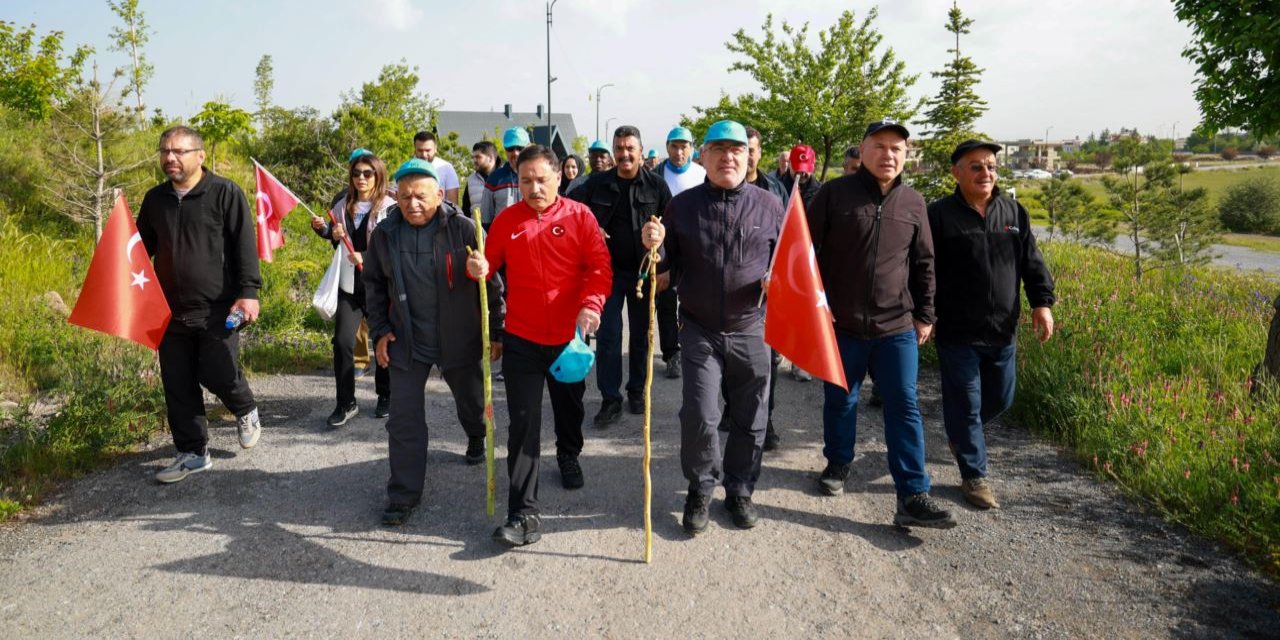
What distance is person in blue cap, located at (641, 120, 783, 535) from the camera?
407 cm

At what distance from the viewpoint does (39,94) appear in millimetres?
9445

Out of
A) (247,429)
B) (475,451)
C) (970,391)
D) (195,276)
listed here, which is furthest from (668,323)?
(195,276)

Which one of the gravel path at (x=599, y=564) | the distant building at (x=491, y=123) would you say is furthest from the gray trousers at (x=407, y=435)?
the distant building at (x=491, y=123)

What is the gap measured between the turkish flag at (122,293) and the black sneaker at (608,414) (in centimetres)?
298

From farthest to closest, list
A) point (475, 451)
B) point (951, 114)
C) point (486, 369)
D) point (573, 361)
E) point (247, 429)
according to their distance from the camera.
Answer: point (951, 114) → point (247, 429) → point (475, 451) → point (486, 369) → point (573, 361)

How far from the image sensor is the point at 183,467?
15.7 ft

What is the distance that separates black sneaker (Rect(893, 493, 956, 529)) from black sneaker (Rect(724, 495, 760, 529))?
0.79 metres

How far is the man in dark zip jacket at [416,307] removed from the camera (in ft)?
13.9

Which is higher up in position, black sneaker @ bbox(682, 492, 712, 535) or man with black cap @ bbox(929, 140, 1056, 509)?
man with black cap @ bbox(929, 140, 1056, 509)

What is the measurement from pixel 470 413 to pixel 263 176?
3.14m

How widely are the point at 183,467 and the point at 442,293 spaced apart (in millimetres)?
2158

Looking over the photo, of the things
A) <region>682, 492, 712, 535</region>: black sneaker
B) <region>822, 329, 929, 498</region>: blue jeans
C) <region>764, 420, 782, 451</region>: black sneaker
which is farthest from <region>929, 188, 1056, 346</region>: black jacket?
<region>682, 492, 712, 535</region>: black sneaker

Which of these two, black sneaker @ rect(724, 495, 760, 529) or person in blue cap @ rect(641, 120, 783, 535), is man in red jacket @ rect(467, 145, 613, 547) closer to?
person in blue cap @ rect(641, 120, 783, 535)

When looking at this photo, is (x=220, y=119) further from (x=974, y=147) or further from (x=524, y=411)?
(x=974, y=147)
